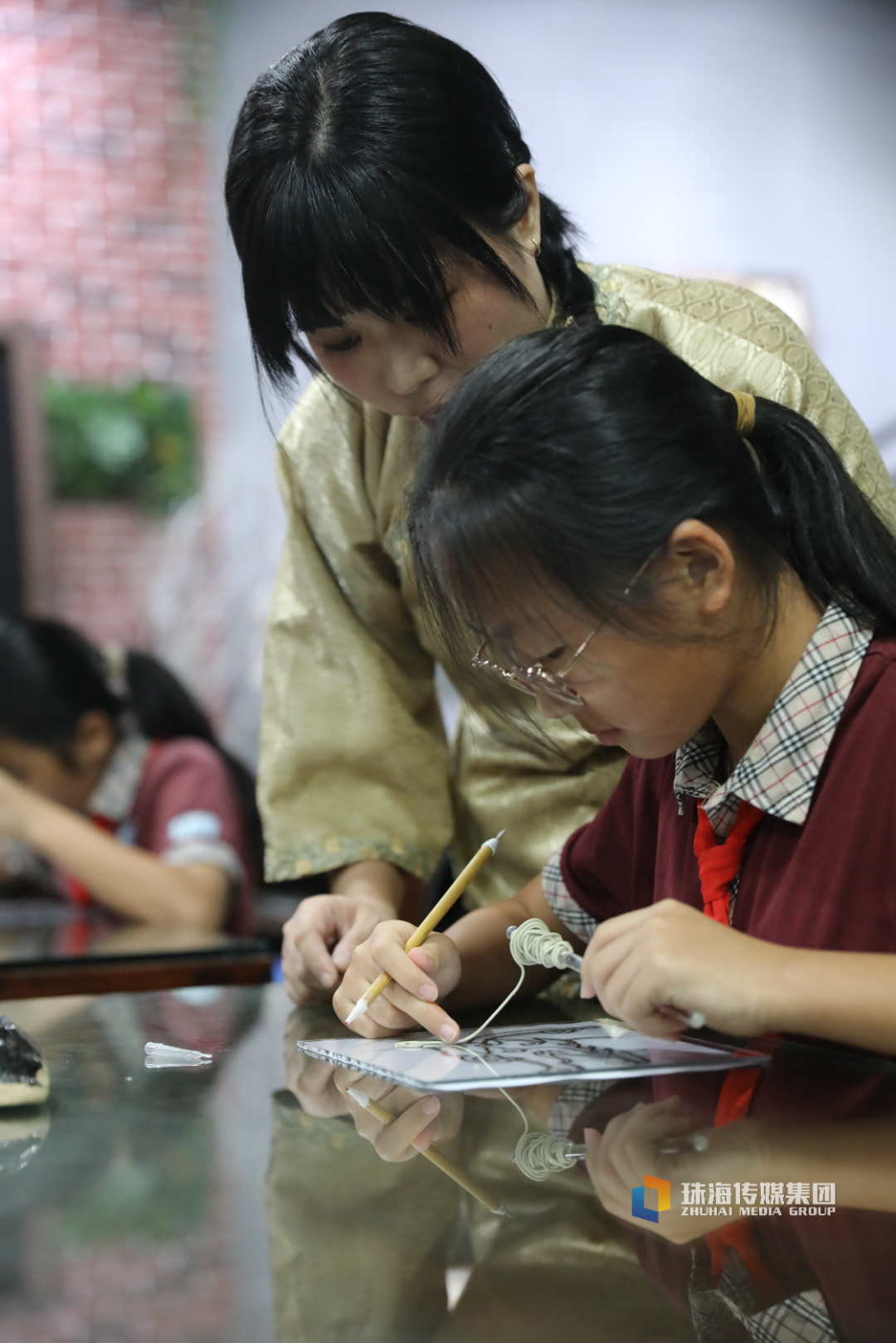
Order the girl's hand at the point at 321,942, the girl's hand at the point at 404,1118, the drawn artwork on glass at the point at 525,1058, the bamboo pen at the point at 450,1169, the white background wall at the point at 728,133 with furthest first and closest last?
the white background wall at the point at 728,133
the girl's hand at the point at 321,942
the drawn artwork on glass at the point at 525,1058
the girl's hand at the point at 404,1118
the bamboo pen at the point at 450,1169

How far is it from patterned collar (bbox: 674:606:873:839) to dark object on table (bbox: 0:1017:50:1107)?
1.51ft

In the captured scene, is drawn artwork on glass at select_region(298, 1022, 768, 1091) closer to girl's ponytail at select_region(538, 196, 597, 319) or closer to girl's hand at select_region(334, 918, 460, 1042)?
girl's hand at select_region(334, 918, 460, 1042)

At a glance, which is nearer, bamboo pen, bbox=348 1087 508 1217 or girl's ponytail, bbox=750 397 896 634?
bamboo pen, bbox=348 1087 508 1217

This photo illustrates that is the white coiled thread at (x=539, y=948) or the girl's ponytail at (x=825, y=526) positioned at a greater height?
the girl's ponytail at (x=825, y=526)

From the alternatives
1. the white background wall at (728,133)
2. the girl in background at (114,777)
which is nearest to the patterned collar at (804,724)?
the girl in background at (114,777)

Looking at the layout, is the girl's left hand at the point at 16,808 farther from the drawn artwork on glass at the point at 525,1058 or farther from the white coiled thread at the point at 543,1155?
the white coiled thread at the point at 543,1155

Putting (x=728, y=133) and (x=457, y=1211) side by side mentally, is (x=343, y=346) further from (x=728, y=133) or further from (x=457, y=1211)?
(x=728, y=133)

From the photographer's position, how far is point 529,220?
1101 mm

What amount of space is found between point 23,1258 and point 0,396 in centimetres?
391

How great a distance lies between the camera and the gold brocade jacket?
4.28 feet

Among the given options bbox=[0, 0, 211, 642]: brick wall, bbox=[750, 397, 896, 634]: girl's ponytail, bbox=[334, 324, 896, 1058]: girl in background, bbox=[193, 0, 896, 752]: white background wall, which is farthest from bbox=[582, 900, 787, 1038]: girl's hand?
bbox=[0, 0, 211, 642]: brick wall

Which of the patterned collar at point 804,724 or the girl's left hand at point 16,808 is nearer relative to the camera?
the patterned collar at point 804,724

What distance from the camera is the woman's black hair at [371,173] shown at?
1.00m

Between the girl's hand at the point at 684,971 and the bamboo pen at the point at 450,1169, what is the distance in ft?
0.44
